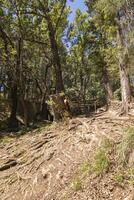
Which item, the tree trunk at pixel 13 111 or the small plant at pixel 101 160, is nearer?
the small plant at pixel 101 160

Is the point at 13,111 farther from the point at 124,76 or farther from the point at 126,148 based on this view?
the point at 126,148

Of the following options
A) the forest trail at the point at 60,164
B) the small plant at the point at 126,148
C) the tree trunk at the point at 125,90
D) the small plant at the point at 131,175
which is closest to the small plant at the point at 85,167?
the forest trail at the point at 60,164

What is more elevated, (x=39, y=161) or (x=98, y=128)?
(x=98, y=128)

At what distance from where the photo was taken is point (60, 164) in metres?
6.62

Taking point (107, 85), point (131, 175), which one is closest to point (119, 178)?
point (131, 175)

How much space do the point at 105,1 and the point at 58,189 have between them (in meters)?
4.59

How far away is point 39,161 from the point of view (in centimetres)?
700

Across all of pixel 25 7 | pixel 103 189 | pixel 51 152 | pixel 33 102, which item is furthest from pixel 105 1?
pixel 33 102

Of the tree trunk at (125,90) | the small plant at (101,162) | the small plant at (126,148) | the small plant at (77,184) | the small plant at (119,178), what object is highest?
the tree trunk at (125,90)

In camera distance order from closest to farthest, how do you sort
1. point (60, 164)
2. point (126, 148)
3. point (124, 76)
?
point (126, 148) → point (60, 164) → point (124, 76)

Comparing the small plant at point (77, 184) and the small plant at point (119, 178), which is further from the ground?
the small plant at point (119, 178)

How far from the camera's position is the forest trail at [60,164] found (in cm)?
539

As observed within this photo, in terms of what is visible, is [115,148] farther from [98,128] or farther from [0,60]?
[0,60]

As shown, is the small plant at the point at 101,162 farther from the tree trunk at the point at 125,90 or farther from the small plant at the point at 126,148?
the tree trunk at the point at 125,90
